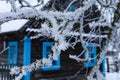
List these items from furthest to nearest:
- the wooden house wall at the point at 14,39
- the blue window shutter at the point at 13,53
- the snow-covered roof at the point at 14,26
Answer: the blue window shutter at the point at 13,53, the wooden house wall at the point at 14,39, the snow-covered roof at the point at 14,26

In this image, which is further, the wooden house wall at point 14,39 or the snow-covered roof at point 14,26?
the wooden house wall at point 14,39

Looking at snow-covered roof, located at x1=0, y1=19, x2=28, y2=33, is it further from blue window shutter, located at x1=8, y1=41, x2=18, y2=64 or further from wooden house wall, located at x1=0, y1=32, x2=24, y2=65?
blue window shutter, located at x1=8, y1=41, x2=18, y2=64

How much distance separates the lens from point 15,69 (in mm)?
1733

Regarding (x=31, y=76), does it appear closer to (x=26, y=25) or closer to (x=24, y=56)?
(x=24, y=56)

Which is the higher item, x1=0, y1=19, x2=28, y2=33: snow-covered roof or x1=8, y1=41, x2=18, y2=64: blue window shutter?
x1=0, y1=19, x2=28, y2=33: snow-covered roof

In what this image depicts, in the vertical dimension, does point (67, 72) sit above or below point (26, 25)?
below

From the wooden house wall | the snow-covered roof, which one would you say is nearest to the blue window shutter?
the wooden house wall

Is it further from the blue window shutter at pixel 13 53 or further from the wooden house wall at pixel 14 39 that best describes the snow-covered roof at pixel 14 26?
the blue window shutter at pixel 13 53

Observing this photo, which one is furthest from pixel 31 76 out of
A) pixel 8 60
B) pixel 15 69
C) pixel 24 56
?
pixel 15 69

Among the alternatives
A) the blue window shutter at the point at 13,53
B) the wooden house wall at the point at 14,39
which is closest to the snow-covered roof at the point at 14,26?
the wooden house wall at the point at 14,39

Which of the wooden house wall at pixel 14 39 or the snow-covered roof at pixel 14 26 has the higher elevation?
the snow-covered roof at pixel 14 26

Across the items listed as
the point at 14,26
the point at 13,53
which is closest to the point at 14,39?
the point at 13,53

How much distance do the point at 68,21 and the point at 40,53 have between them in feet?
35.5

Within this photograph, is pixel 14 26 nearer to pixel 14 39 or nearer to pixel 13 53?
pixel 14 39
